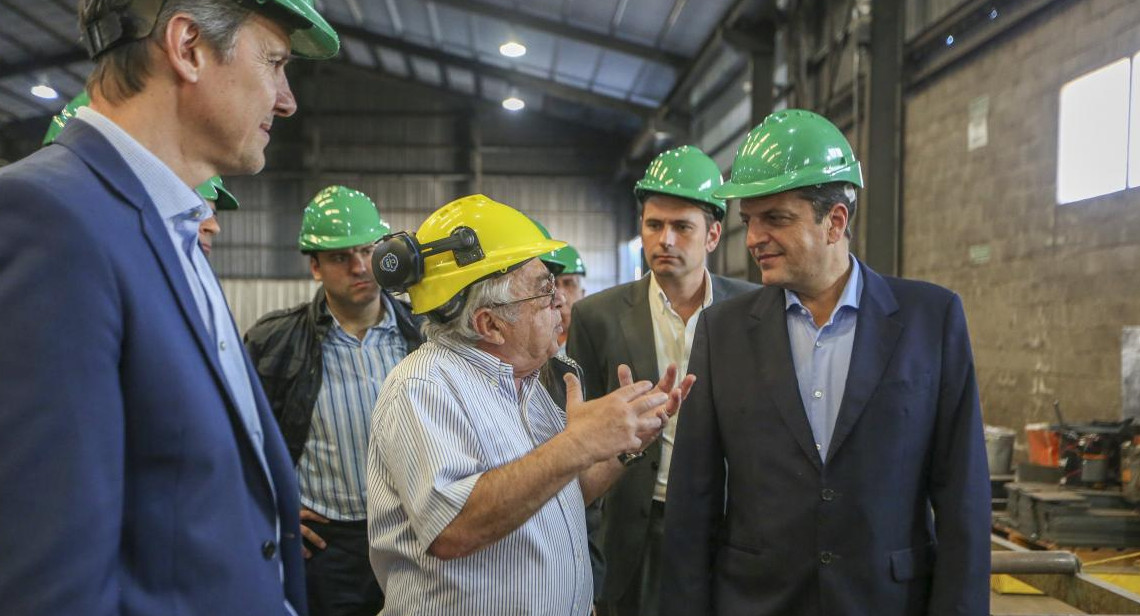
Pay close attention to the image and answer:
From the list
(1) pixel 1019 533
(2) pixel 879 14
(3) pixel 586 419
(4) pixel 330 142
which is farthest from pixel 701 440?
(4) pixel 330 142

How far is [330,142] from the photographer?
1802 centimetres

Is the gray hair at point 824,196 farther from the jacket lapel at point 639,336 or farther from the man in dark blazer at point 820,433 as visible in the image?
the jacket lapel at point 639,336

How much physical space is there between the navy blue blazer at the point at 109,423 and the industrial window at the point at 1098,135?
16.4 ft

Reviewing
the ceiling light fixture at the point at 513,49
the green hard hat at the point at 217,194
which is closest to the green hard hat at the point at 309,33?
the green hard hat at the point at 217,194

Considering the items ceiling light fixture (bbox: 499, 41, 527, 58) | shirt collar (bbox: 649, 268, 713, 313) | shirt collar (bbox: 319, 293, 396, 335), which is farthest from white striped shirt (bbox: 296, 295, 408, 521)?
ceiling light fixture (bbox: 499, 41, 527, 58)

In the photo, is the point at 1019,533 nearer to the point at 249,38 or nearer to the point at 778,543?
the point at 778,543

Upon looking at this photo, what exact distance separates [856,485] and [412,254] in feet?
3.97

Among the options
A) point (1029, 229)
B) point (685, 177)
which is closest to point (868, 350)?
point (685, 177)

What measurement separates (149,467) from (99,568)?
0.45 feet

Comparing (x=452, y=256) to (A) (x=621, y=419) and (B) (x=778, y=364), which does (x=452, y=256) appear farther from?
(B) (x=778, y=364)

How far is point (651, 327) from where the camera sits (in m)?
3.10

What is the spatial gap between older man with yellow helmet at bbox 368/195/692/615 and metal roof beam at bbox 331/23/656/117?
1334cm

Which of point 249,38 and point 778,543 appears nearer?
point 249,38

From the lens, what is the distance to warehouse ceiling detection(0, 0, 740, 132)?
11461 millimetres
